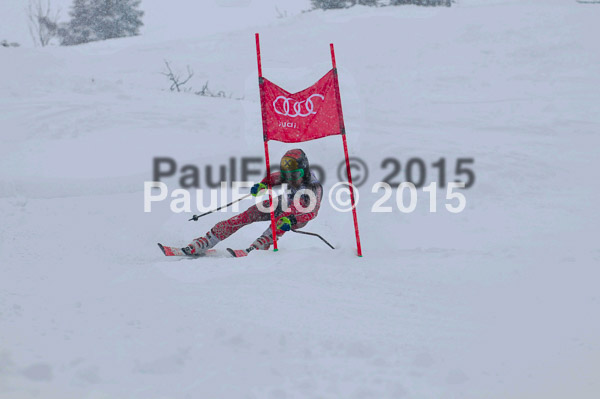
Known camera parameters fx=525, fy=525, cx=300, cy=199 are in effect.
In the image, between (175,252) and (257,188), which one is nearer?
(175,252)

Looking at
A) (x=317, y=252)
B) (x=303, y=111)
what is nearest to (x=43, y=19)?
(x=303, y=111)

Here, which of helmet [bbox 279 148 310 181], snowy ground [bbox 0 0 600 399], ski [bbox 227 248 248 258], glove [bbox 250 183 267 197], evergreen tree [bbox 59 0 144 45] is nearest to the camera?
snowy ground [bbox 0 0 600 399]

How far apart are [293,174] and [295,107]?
923 mm

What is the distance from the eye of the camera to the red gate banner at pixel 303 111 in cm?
668

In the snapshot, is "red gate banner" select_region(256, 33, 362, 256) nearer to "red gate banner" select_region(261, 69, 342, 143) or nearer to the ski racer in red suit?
"red gate banner" select_region(261, 69, 342, 143)

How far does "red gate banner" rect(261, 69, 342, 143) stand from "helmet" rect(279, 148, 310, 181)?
38 cm

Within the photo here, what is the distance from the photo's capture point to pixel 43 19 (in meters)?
28.1

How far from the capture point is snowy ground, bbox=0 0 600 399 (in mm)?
3531

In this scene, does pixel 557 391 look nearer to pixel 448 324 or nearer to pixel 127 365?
pixel 448 324

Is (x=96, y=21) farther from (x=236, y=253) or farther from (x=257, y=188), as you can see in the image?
(x=236, y=253)

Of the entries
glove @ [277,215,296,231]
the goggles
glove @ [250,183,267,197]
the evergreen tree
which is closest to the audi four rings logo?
the goggles

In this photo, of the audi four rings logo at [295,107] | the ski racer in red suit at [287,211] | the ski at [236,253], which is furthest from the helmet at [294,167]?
the ski at [236,253]

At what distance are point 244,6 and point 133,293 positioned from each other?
4636 centimetres

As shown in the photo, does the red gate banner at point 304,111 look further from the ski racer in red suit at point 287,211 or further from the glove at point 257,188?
the glove at point 257,188
